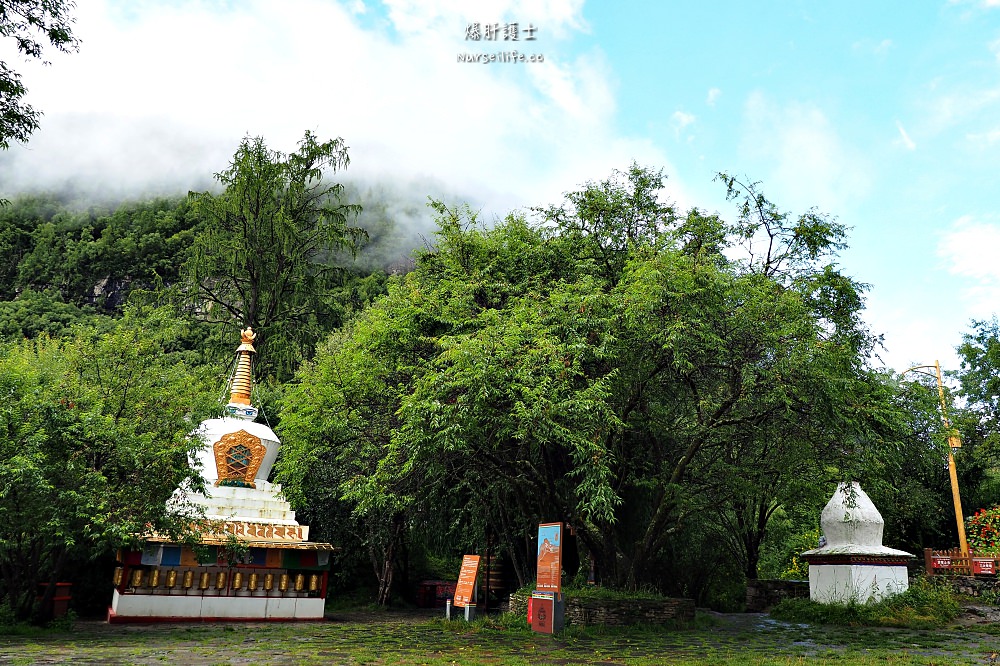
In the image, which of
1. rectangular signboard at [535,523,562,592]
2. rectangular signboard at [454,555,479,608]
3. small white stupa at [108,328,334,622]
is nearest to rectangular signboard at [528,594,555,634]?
rectangular signboard at [535,523,562,592]

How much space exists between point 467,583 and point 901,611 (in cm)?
1052

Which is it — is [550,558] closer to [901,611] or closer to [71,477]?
[71,477]

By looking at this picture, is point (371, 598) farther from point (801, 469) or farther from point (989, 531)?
point (989, 531)

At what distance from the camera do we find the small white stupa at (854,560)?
18.9 m

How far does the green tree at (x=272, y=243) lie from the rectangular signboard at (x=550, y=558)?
17.6 meters

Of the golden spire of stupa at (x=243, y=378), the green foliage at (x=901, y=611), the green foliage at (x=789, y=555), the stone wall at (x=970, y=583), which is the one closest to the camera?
the green foliage at (x=901, y=611)

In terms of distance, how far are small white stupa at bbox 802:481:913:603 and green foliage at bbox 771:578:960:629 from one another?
0.39m

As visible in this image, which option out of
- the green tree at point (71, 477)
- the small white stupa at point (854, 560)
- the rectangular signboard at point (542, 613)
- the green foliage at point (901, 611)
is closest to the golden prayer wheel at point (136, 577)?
the green tree at point (71, 477)

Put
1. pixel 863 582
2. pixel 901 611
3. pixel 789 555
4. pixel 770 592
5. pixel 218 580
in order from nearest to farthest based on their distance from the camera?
1. pixel 218 580
2. pixel 901 611
3. pixel 863 582
4. pixel 770 592
5. pixel 789 555

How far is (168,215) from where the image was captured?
59688mm

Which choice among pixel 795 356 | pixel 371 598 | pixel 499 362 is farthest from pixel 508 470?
pixel 371 598

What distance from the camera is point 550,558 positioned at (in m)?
14.1

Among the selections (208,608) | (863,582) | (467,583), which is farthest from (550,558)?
(863,582)

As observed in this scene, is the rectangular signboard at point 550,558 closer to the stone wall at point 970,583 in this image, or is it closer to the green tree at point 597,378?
the green tree at point 597,378
